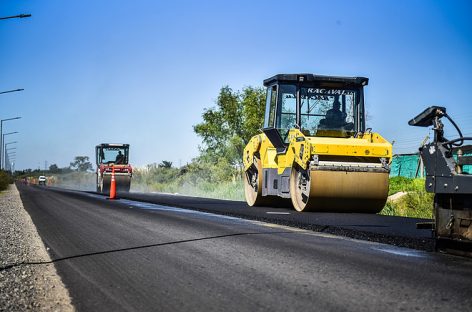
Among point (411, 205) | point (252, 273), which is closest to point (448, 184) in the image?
point (252, 273)

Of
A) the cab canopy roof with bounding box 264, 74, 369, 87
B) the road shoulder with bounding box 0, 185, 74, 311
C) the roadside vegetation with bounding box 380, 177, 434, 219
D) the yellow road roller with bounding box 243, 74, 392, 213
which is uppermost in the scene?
the cab canopy roof with bounding box 264, 74, 369, 87

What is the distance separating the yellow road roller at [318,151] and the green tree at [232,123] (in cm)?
1470

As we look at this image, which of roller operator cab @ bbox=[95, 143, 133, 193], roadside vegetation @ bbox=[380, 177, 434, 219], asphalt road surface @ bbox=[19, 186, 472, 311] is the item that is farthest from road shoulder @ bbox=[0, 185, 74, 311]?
roller operator cab @ bbox=[95, 143, 133, 193]

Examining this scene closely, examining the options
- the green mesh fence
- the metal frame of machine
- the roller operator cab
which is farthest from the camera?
the roller operator cab

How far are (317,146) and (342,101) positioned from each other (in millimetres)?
2536

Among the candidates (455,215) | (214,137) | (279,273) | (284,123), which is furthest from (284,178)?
(214,137)

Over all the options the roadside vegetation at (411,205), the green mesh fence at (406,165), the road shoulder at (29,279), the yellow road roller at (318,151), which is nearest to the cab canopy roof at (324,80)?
the yellow road roller at (318,151)

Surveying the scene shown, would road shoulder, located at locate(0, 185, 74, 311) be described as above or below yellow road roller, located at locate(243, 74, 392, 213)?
below

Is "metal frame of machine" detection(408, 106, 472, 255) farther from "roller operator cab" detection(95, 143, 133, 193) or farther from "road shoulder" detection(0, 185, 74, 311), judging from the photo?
"roller operator cab" detection(95, 143, 133, 193)

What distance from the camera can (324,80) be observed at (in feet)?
47.3

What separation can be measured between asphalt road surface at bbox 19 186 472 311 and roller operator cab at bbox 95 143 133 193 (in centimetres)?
3015

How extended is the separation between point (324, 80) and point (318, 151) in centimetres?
263

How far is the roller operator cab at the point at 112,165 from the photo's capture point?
128 feet

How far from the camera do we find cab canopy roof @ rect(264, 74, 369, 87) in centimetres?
Result: 1440
